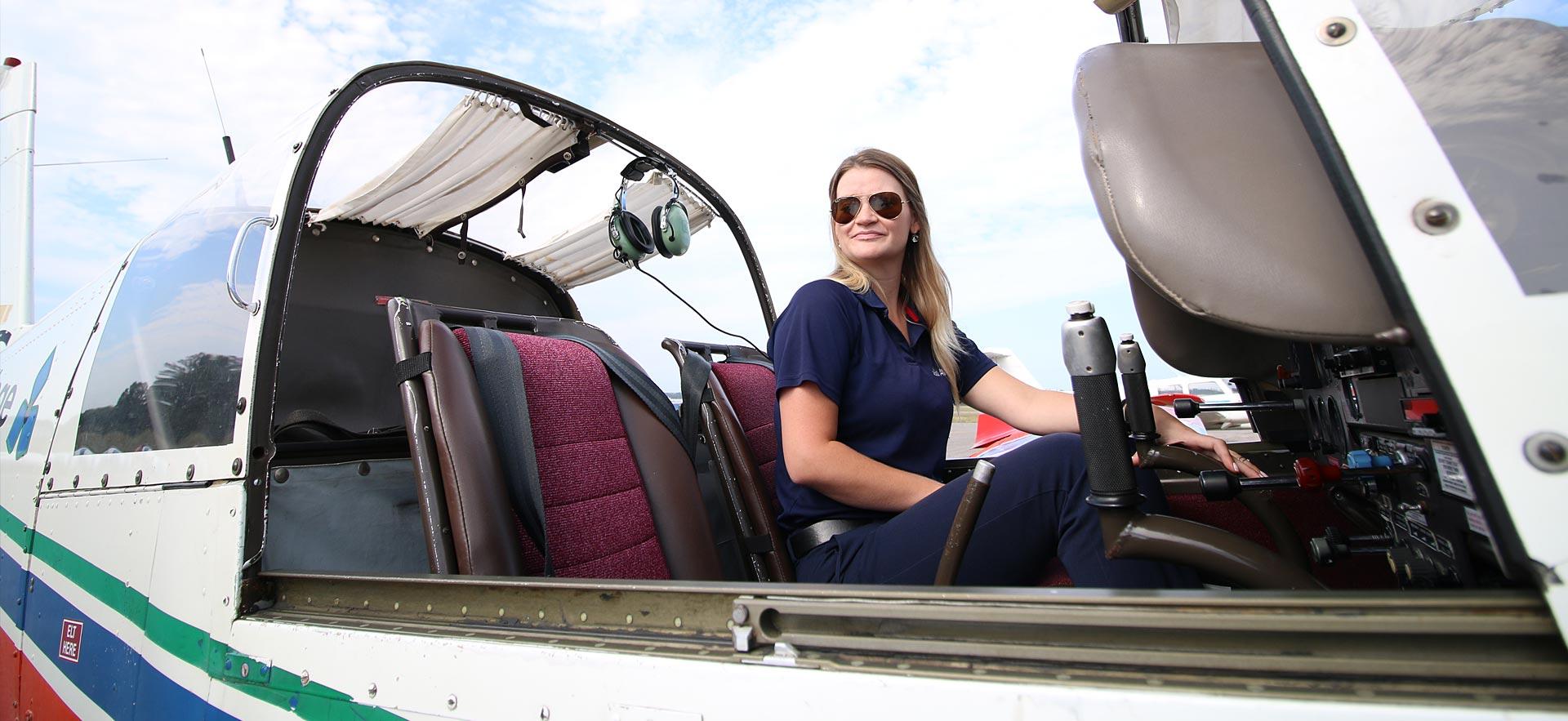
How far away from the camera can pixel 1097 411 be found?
0.70 m

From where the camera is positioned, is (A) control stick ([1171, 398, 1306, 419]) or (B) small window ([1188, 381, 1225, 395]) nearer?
(A) control stick ([1171, 398, 1306, 419])

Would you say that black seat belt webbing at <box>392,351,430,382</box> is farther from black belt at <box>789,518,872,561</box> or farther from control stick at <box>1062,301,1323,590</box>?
control stick at <box>1062,301,1323,590</box>

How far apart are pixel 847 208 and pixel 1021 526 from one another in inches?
30.0

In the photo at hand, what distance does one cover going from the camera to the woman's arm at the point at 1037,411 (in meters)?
1.40

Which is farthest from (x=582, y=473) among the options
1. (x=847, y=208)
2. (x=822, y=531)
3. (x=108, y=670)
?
(x=108, y=670)

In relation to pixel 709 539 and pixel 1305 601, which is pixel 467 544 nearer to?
pixel 709 539

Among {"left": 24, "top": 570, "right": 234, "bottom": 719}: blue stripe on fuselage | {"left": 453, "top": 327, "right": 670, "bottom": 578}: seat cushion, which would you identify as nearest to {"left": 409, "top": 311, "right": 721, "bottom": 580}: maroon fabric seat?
{"left": 453, "top": 327, "right": 670, "bottom": 578}: seat cushion

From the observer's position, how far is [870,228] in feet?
5.11

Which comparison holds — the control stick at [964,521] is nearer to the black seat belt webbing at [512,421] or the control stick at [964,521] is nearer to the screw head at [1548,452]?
the screw head at [1548,452]

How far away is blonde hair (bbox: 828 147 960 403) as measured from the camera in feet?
5.16

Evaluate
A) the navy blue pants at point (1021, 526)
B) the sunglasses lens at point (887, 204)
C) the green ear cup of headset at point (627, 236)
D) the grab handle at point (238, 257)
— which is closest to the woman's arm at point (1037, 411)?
the navy blue pants at point (1021, 526)

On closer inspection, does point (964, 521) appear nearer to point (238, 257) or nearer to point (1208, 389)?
point (238, 257)

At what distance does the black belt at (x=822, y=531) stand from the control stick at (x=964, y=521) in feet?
1.37

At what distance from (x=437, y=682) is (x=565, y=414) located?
825 mm
